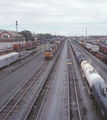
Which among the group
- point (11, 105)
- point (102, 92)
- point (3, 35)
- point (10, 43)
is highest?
point (3, 35)

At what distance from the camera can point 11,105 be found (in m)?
15.8

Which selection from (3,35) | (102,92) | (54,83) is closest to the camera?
(102,92)

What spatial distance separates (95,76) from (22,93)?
10.1 metres

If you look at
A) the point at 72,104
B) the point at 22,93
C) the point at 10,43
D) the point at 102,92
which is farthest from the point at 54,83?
the point at 10,43

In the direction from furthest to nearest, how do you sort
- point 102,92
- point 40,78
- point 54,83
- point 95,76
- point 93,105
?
point 40,78, point 54,83, point 95,76, point 93,105, point 102,92

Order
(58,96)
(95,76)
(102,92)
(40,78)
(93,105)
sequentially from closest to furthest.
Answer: (102,92) → (93,105) → (95,76) → (58,96) → (40,78)

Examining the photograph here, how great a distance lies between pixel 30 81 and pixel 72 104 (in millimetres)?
10253

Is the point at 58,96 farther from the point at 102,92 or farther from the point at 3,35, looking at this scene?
the point at 3,35

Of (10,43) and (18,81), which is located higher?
(10,43)

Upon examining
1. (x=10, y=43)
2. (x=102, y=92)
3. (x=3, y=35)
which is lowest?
(x=102, y=92)

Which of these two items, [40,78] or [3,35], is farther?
[3,35]

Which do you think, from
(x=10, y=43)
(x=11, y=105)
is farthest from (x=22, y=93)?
(x=10, y=43)

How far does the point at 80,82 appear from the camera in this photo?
76.0 feet

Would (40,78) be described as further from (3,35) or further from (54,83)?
(3,35)
